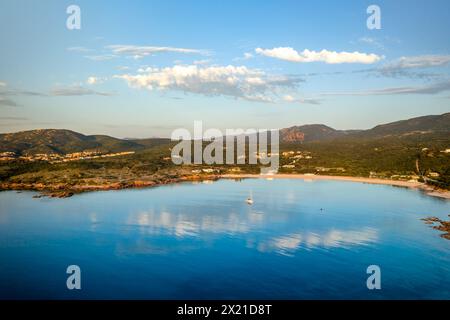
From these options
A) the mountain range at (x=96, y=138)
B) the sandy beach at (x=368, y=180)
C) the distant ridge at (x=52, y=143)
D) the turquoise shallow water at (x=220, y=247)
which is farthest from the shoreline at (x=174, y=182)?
the distant ridge at (x=52, y=143)

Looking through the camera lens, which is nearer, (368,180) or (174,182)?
(174,182)

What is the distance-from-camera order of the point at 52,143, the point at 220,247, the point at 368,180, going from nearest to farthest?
the point at 220,247
the point at 368,180
the point at 52,143

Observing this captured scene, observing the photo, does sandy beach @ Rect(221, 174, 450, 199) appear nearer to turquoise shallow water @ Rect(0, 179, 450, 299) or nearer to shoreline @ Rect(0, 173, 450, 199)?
shoreline @ Rect(0, 173, 450, 199)

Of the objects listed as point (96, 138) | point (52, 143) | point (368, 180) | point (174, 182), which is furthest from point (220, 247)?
point (96, 138)

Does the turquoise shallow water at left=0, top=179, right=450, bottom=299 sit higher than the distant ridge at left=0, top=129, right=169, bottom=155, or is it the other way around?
the distant ridge at left=0, top=129, right=169, bottom=155

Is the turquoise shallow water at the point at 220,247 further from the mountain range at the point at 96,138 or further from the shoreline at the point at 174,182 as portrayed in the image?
the mountain range at the point at 96,138

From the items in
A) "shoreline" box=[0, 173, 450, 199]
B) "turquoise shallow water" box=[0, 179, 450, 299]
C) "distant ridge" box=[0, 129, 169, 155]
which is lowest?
"turquoise shallow water" box=[0, 179, 450, 299]

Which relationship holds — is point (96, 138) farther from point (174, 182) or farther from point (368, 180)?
point (368, 180)

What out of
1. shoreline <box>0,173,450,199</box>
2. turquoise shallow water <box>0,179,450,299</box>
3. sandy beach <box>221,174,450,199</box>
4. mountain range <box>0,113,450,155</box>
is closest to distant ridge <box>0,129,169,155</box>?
mountain range <box>0,113,450,155</box>
